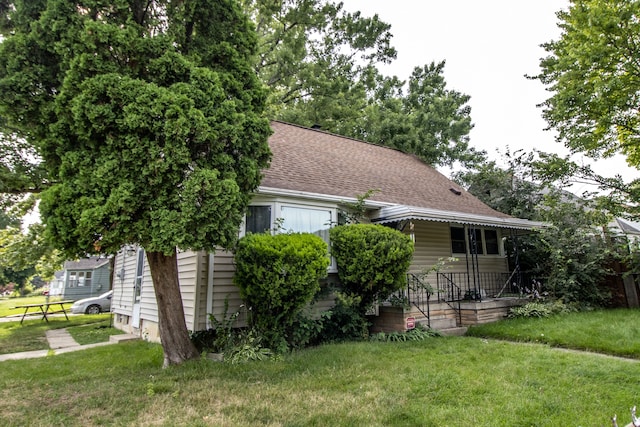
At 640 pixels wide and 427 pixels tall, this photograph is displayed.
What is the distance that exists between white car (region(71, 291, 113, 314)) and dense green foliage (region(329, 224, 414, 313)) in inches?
662

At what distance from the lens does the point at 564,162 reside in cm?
998

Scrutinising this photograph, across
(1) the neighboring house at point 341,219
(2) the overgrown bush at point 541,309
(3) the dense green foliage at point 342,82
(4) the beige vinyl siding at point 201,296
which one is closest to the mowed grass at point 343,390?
(4) the beige vinyl siding at point 201,296

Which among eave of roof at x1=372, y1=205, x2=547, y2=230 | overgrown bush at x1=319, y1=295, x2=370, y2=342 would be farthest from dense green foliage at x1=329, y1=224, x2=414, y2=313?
eave of roof at x1=372, y1=205, x2=547, y2=230

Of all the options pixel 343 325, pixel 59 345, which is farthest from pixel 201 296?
pixel 59 345

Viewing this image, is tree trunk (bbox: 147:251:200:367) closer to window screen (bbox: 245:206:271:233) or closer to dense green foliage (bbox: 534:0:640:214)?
Answer: window screen (bbox: 245:206:271:233)

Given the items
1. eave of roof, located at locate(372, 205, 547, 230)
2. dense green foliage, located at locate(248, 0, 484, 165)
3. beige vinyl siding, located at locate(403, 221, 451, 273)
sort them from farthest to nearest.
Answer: dense green foliage, located at locate(248, 0, 484, 165) < beige vinyl siding, located at locate(403, 221, 451, 273) < eave of roof, located at locate(372, 205, 547, 230)

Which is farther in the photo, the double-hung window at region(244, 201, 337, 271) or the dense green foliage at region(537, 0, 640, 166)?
the dense green foliage at region(537, 0, 640, 166)

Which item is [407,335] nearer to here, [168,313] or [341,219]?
[341,219]

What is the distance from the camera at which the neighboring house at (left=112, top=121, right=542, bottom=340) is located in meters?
6.97

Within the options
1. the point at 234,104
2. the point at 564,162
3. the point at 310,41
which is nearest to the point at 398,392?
the point at 234,104

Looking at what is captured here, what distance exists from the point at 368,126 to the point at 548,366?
57.2 feet

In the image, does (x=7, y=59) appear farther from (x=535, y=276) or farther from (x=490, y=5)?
(x=535, y=276)

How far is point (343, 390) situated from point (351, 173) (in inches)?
280

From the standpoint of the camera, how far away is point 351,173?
1062cm
